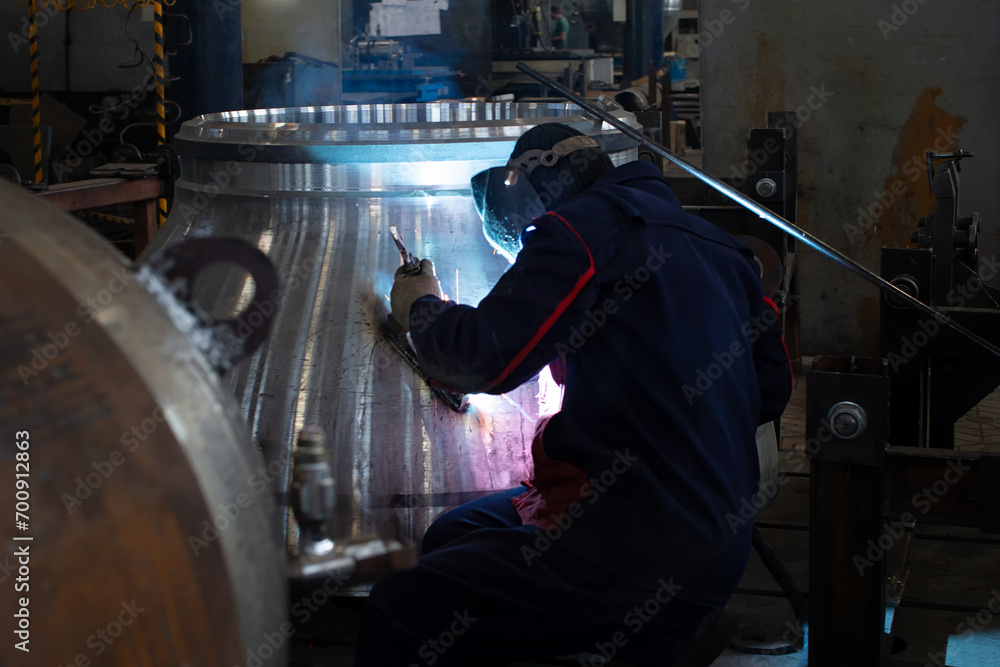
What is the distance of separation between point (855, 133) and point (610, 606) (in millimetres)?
3324

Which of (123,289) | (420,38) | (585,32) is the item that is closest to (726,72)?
(123,289)

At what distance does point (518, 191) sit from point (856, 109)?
Answer: 306 cm

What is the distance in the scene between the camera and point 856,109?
4.29 meters

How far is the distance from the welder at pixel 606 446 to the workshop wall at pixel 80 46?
929cm

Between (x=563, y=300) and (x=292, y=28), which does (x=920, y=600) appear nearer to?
(x=563, y=300)

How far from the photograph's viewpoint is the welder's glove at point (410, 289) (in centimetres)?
179

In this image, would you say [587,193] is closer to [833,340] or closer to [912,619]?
[912,619]

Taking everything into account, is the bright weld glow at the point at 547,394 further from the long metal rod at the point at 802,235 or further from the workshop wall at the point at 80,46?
the workshop wall at the point at 80,46

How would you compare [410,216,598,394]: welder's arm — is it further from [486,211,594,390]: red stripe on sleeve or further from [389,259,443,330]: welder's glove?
[389,259,443,330]: welder's glove

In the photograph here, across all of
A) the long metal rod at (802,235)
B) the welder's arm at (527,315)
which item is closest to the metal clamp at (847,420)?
the long metal rod at (802,235)

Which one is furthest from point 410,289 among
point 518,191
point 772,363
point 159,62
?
point 159,62

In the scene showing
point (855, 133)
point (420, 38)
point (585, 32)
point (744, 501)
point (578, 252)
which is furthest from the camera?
point (585, 32)

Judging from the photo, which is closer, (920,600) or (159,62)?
(920,600)

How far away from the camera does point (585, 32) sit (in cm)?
1562
